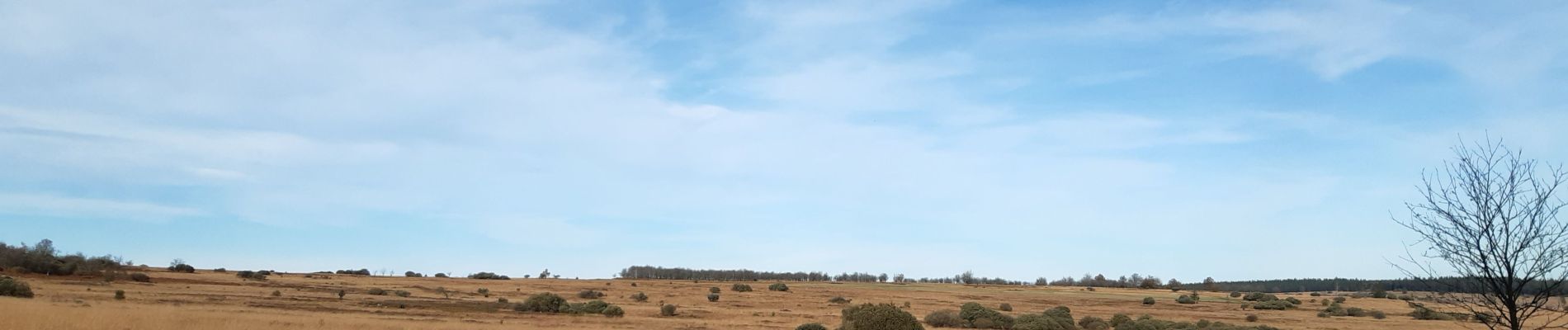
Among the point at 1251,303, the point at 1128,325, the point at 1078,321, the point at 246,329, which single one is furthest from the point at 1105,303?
the point at 246,329

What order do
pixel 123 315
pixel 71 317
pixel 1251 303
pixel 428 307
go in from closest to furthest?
pixel 71 317, pixel 123 315, pixel 428 307, pixel 1251 303

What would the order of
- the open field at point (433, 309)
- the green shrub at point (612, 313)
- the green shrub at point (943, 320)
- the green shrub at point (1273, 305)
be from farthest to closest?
1. the green shrub at point (1273, 305)
2. the green shrub at point (612, 313)
3. the green shrub at point (943, 320)
4. the open field at point (433, 309)

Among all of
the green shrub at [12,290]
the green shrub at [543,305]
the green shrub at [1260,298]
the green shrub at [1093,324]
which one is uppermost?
the green shrub at [12,290]

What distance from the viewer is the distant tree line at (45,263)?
2253 inches

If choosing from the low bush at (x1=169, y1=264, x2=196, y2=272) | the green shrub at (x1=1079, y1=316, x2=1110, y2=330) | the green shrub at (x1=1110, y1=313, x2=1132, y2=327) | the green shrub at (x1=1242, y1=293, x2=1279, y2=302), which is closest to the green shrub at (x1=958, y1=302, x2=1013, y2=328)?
the green shrub at (x1=1079, y1=316, x2=1110, y2=330)

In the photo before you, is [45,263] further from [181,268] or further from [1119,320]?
[1119,320]

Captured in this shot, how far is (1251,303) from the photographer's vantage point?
60.5 meters

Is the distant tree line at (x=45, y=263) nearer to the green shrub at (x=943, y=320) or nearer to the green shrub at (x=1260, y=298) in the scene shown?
the green shrub at (x=943, y=320)

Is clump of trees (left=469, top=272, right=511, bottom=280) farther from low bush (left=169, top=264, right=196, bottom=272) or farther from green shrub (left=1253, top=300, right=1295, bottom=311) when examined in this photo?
green shrub (left=1253, top=300, right=1295, bottom=311)

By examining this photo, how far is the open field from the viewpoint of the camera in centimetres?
2500

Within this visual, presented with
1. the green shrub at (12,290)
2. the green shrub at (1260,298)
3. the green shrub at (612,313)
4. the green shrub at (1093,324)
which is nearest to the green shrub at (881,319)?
the green shrub at (1093,324)

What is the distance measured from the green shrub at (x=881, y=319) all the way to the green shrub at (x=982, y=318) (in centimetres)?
1247

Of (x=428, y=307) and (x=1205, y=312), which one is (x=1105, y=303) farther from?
(x=428, y=307)

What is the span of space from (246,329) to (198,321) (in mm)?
2007
